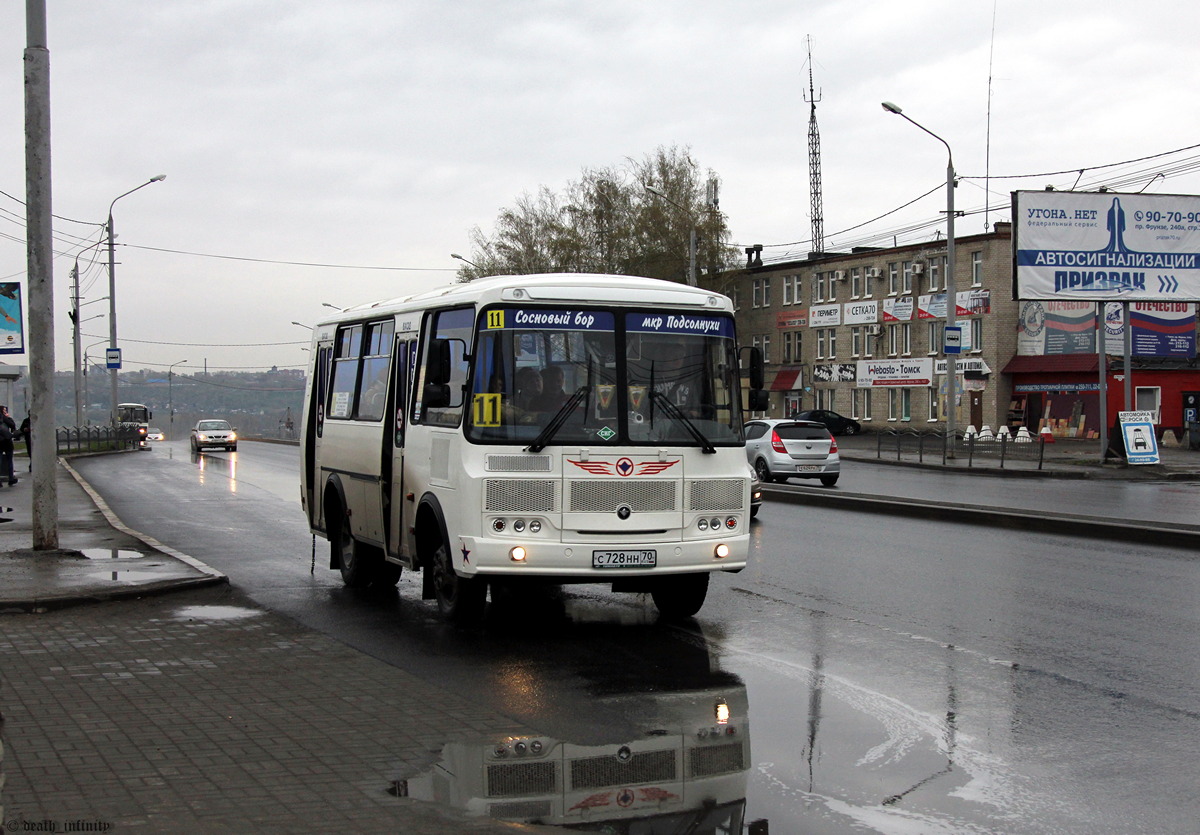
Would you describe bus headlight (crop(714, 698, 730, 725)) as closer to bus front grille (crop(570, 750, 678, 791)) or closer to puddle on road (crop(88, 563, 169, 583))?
bus front grille (crop(570, 750, 678, 791))

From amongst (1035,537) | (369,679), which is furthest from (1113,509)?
(369,679)

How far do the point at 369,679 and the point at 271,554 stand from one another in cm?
827

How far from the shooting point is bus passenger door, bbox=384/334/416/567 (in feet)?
37.7

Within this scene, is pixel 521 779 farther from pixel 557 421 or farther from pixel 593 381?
pixel 593 381

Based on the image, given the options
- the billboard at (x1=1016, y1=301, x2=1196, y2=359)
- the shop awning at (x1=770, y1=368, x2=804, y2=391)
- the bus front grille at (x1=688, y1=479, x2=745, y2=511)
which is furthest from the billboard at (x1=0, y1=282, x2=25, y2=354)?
the shop awning at (x1=770, y1=368, x2=804, y2=391)

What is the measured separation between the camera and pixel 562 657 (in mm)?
9328

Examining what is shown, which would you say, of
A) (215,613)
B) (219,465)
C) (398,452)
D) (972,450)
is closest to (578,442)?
(398,452)

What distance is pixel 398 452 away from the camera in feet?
38.2

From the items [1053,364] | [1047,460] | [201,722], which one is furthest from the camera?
[1053,364]

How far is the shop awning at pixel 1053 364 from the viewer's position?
5762 centimetres

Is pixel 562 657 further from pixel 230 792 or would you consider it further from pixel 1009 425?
pixel 1009 425

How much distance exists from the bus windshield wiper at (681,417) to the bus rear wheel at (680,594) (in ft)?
3.70

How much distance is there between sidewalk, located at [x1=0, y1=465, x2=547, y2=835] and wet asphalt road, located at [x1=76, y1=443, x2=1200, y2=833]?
617mm

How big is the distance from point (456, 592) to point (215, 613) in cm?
224
